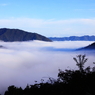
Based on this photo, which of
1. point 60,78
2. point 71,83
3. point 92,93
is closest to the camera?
point 92,93

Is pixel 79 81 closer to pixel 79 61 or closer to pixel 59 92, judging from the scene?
pixel 59 92

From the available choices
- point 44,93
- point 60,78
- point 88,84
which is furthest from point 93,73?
point 44,93

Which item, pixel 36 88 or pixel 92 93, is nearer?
pixel 92 93

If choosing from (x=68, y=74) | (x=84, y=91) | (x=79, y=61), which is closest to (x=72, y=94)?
(x=84, y=91)

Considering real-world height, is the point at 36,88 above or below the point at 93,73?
below

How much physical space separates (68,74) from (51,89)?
75.9 inches

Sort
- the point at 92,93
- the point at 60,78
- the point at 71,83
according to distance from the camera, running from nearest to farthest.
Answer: the point at 92,93 → the point at 71,83 → the point at 60,78

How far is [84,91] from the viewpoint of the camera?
14.9 meters

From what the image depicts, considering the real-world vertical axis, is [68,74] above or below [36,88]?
above

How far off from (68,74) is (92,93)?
102 inches

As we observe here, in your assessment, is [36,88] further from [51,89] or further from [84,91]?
[84,91]

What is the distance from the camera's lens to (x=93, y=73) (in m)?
16.8

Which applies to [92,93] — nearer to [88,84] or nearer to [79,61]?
[88,84]

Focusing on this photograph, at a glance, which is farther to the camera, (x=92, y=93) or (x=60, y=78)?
(x=60, y=78)
